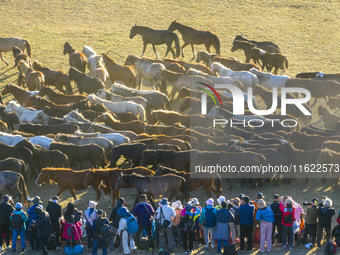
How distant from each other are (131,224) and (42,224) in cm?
202

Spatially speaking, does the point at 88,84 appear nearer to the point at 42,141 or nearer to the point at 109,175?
the point at 42,141

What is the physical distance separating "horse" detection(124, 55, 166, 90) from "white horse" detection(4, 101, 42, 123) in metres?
6.41

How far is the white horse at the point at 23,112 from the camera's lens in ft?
62.7

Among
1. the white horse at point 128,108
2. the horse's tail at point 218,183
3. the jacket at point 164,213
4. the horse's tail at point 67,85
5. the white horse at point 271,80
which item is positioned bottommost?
the horse's tail at point 218,183

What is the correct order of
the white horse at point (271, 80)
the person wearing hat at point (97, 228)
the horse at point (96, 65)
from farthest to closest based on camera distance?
the horse at point (96, 65) → the white horse at point (271, 80) → the person wearing hat at point (97, 228)

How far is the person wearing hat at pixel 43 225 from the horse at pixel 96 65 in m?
13.4

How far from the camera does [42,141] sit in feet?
54.0

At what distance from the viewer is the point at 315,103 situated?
874 inches

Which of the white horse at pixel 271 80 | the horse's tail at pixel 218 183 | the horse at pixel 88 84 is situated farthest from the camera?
the white horse at pixel 271 80

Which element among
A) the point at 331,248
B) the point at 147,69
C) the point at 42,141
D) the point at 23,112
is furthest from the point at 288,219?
the point at 147,69

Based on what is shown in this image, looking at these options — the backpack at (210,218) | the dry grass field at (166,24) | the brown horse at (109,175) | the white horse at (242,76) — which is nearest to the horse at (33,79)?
the dry grass field at (166,24)

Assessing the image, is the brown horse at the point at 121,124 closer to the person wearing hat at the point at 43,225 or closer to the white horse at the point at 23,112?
the white horse at the point at 23,112

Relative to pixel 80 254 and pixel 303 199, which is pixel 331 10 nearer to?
pixel 303 199

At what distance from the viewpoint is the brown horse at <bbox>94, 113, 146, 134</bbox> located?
59.6 ft
